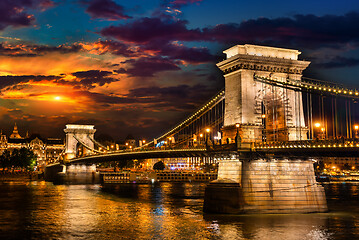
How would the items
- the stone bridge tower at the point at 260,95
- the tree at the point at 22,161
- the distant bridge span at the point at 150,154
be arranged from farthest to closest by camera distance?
the tree at the point at 22,161 → the distant bridge span at the point at 150,154 → the stone bridge tower at the point at 260,95

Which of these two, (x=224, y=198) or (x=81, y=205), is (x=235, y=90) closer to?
(x=224, y=198)

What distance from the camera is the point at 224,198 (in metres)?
36.2

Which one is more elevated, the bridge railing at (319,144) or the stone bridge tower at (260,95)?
the stone bridge tower at (260,95)

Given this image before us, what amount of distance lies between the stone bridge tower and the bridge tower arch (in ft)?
241

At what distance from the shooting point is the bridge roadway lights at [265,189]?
35.7m

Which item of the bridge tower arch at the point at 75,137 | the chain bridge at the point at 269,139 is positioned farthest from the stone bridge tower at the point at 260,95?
the bridge tower arch at the point at 75,137

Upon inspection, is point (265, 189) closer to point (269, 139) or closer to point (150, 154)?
point (269, 139)

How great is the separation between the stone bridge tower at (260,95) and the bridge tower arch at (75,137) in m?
73.5

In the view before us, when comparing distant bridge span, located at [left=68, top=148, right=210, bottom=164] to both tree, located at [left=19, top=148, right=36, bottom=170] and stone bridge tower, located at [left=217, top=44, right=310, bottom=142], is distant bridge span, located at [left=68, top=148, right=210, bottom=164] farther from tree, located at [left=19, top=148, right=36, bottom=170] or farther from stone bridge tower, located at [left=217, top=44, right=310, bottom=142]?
tree, located at [left=19, top=148, right=36, bottom=170]

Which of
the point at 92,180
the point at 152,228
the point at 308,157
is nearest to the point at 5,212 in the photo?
the point at 152,228

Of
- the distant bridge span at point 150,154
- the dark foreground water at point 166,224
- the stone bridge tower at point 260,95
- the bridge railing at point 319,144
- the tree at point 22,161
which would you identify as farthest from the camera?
the tree at point 22,161

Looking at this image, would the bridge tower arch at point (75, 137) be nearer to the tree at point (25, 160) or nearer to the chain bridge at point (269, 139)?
the tree at point (25, 160)

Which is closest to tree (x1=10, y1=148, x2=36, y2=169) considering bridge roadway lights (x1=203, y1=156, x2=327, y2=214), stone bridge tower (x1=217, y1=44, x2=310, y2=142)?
stone bridge tower (x1=217, y1=44, x2=310, y2=142)

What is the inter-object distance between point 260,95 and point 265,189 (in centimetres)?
918
